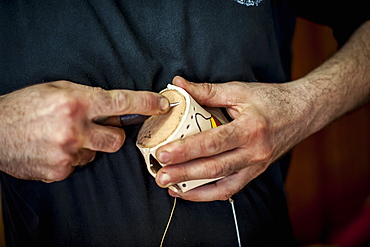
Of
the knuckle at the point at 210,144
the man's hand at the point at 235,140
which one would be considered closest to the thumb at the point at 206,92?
the man's hand at the point at 235,140

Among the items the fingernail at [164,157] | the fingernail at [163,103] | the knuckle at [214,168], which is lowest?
the knuckle at [214,168]

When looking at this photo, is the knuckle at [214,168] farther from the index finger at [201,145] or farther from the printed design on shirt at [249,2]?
the printed design on shirt at [249,2]

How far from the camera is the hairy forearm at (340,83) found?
0.96 metres

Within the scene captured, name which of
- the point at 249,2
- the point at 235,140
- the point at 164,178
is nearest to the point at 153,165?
the point at 164,178

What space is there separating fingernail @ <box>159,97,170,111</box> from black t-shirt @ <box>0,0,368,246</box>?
0.43ft

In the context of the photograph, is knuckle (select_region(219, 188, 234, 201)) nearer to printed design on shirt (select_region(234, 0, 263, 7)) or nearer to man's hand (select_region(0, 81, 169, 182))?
man's hand (select_region(0, 81, 169, 182))

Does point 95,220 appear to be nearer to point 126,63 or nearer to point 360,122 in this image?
point 126,63

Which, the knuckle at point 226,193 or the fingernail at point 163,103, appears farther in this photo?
the knuckle at point 226,193

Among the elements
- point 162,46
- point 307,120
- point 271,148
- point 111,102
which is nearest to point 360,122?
point 307,120

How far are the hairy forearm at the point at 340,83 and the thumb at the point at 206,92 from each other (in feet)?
0.89

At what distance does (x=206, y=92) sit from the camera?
2.55 feet

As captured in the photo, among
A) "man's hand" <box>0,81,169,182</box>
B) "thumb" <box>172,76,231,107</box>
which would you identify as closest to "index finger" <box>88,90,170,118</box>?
"man's hand" <box>0,81,169,182</box>

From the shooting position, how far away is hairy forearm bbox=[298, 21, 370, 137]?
96 cm

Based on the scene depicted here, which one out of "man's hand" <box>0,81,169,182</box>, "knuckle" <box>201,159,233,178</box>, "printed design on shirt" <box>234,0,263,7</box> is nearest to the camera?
"man's hand" <box>0,81,169,182</box>
